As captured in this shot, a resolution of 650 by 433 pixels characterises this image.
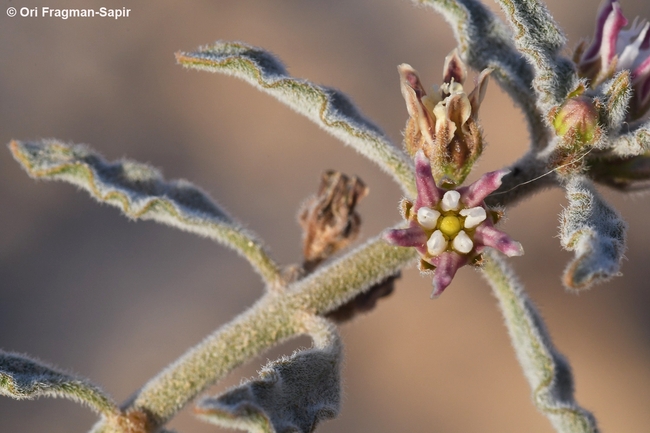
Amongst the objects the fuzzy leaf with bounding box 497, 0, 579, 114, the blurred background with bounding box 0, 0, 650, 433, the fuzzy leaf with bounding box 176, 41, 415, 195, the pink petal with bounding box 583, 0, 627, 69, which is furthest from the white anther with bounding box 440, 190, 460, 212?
the blurred background with bounding box 0, 0, 650, 433

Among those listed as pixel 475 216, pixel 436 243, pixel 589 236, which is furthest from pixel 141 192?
pixel 589 236

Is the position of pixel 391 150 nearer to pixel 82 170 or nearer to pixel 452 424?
pixel 82 170

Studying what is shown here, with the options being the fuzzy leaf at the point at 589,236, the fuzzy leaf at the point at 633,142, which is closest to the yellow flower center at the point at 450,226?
the fuzzy leaf at the point at 589,236

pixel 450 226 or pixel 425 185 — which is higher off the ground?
pixel 425 185

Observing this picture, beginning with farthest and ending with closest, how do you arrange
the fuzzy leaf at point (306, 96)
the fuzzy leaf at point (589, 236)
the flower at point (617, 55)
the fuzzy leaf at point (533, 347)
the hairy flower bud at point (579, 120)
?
1. the fuzzy leaf at point (533, 347)
2. the flower at point (617, 55)
3. the fuzzy leaf at point (306, 96)
4. the hairy flower bud at point (579, 120)
5. the fuzzy leaf at point (589, 236)

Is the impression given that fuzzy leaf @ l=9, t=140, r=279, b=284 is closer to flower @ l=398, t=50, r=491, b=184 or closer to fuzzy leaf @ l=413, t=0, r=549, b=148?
flower @ l=398, t=50, r=491, b=184

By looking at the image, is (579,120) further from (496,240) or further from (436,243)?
(436,243)

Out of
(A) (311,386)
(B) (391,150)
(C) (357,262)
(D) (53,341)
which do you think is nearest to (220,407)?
(A) (311,386)

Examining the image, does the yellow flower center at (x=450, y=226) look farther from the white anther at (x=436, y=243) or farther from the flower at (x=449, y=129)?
the flower at (x=449, y=129)
